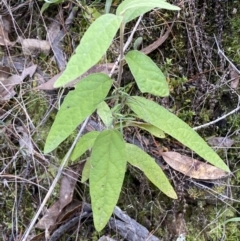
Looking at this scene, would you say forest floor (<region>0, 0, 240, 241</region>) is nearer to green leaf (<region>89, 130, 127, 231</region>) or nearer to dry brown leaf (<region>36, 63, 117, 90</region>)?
dry brown leaf (<region>36, 63, 117, 90</region>)

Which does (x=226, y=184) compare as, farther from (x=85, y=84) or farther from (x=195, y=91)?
(x=85, y=84)

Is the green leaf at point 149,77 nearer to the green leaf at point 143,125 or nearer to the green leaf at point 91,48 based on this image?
the green leaf at point 91,48

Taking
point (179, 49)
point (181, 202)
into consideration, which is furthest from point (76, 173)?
point (179, 49)

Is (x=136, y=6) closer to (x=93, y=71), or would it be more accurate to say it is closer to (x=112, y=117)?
(x=112, y=117)

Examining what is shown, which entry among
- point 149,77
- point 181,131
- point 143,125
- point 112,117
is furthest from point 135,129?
point 149,77

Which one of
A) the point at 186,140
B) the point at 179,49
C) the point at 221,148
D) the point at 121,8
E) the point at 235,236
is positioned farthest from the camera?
the point at 179,49
